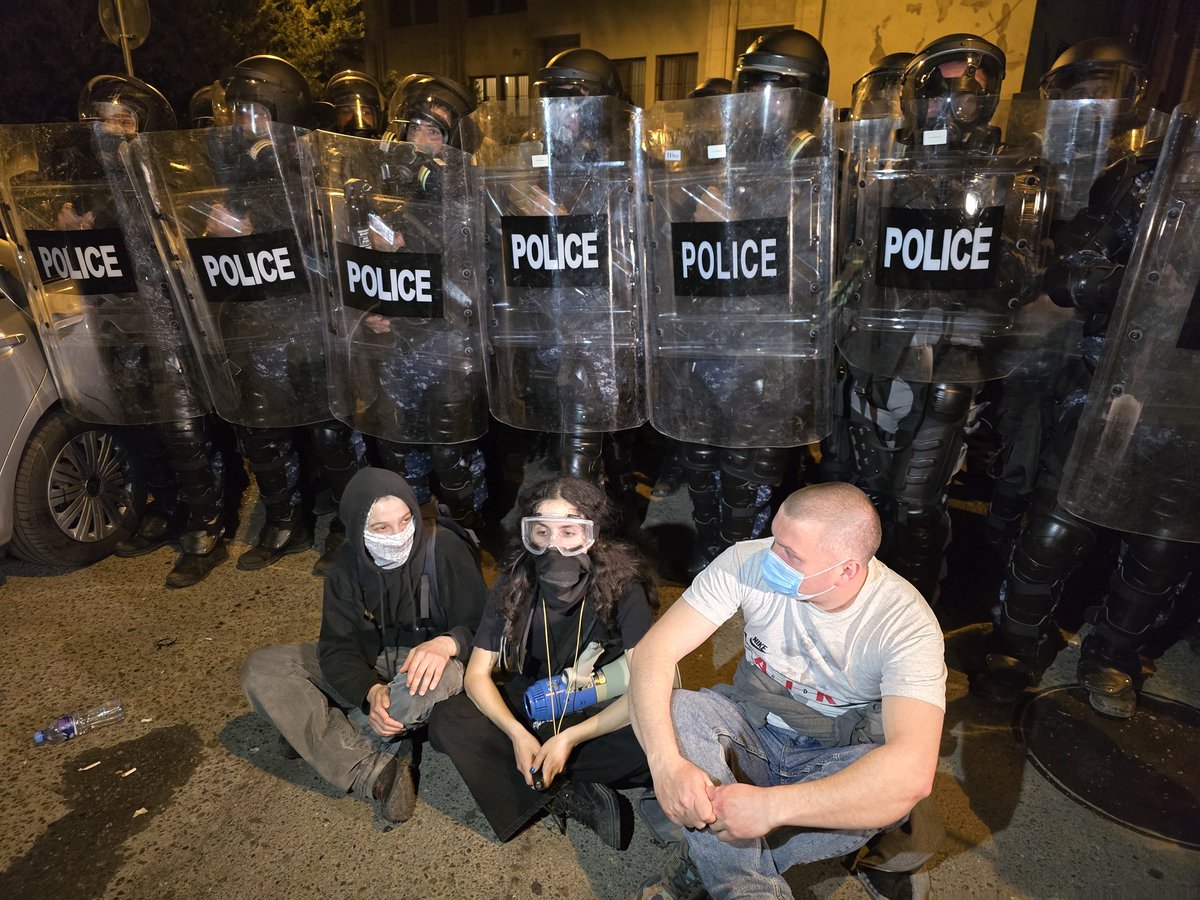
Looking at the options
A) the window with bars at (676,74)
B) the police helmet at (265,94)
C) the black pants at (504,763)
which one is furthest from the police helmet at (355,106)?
the window with bars at (676,74)

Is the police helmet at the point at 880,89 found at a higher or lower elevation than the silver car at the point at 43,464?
higher

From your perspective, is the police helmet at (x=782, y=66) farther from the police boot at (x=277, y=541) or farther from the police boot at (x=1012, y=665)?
the police boot at (x=277, y=541)

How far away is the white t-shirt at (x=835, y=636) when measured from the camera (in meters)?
1.61

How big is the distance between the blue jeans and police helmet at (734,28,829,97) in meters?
2.27

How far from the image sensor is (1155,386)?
81.4 inches

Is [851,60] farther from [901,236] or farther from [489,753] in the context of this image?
[489,753]


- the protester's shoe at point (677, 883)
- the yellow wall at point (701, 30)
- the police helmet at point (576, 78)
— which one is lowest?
the protester's shoe at point (677, 883)

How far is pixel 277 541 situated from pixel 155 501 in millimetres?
833

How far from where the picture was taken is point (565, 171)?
2.56 meters

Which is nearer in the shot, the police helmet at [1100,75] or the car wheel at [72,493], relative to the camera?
the police helmet at [1100,75]

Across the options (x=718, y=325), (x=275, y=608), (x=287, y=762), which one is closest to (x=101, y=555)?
(x=275, y=608)

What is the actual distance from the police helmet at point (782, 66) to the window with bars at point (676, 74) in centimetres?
1103

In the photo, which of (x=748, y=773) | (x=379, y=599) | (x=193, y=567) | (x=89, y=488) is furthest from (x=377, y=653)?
(x=89, y=488)

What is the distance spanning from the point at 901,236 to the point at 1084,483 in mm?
954
